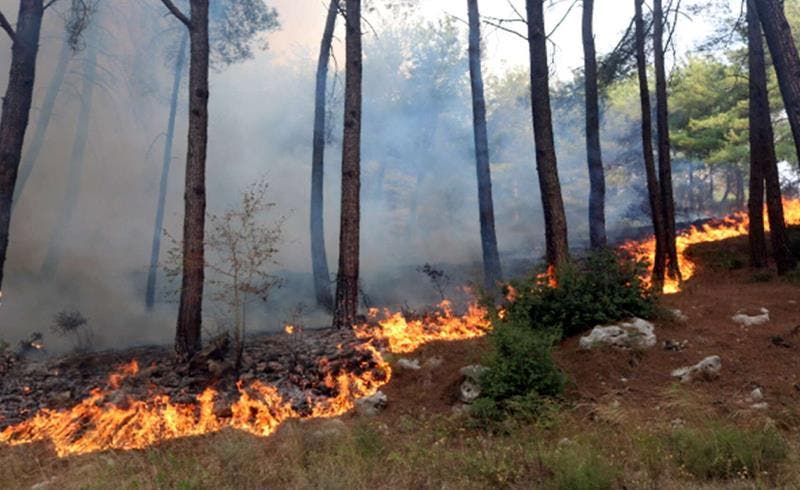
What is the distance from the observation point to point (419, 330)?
9.30 meters

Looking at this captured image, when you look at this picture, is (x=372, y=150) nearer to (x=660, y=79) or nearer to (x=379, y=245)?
(x=379, y=245)

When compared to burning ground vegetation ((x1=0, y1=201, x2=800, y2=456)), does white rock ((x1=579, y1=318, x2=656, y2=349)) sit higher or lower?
higher

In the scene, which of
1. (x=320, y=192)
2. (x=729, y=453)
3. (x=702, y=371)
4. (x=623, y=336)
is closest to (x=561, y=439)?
(x=729, y=453)

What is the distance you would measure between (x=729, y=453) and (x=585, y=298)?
3.63m

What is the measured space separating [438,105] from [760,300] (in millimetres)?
22804

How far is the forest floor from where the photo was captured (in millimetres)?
4520

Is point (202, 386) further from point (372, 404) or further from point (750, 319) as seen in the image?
point (750, 319)

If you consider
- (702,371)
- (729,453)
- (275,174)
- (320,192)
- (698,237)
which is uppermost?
(275,174)

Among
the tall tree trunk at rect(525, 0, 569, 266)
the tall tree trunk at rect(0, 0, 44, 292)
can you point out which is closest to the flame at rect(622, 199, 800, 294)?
the tall tree trunk at rect(525, 0, 569, 266)

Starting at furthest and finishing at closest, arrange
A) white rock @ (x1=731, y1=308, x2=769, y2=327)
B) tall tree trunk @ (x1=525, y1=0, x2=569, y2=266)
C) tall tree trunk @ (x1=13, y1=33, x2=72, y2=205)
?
tall tree trunk @ (x1=13, y1=33, x2=72, y2=205) < tall tree trunk @ (x1=525, y1=0, x2=569, y2=266) < white rock @ (x1=731, y1=308, x2=769, y2=327)

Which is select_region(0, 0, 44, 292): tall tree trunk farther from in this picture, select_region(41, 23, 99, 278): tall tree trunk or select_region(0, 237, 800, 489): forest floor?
select_region(41, 23, 99, 278): tall tree trunk

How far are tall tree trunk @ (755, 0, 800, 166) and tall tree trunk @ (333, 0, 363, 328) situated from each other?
18.9ft

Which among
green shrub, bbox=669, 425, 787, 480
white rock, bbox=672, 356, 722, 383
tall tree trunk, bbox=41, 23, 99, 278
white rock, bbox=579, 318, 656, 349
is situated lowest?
green shrub, bbox=669, 425, 787, 480

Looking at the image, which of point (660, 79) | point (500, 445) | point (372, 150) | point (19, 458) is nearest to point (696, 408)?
point (500, 445)
